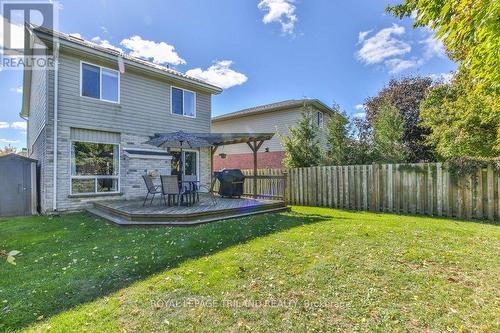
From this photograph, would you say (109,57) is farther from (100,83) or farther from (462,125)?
(462,125)

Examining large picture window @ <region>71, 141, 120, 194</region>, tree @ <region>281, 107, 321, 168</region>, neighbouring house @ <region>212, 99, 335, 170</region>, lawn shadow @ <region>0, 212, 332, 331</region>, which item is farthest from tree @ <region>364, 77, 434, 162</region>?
large picture window @ <region>71, 141, 120, 194</region>

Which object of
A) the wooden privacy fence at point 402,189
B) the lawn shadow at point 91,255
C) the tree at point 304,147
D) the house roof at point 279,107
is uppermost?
the house roof at point 279,107

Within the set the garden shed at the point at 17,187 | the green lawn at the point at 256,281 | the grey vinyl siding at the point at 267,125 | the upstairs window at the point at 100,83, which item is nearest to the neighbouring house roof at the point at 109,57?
the upstairs window at the point at 100,83

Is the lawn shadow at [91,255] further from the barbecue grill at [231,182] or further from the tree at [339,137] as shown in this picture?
the tree at [339,137]

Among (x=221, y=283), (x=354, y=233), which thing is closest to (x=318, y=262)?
(x=221, y=283)

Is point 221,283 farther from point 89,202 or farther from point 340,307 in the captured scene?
point 89,202

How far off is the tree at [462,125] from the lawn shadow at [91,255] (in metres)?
6.69

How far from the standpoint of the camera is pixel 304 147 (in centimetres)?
1249

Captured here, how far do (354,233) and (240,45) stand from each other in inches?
479

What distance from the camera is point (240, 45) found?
14.4m

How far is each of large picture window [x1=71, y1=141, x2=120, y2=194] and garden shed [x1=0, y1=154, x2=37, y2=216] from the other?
2.04 metres

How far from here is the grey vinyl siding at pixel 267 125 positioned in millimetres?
17297

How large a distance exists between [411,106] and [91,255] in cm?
1862

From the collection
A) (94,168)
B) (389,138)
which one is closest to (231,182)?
(94,168)
